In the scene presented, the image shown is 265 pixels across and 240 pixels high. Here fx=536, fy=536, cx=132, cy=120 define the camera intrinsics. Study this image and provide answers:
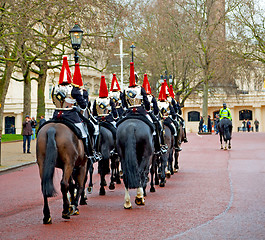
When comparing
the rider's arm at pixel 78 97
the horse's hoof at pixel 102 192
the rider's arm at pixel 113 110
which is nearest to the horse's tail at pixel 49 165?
the rider's arm at pixel 78 97

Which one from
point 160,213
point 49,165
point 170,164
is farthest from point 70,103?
point 170,164

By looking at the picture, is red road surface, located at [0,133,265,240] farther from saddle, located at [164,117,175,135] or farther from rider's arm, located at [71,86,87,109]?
rider's arm, located at [71,86,87,109]

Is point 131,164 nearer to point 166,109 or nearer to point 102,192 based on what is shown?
point 102,192

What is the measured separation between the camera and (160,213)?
9344mm

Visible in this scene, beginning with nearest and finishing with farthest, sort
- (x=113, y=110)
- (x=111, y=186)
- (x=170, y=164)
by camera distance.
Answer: (x=111, y=186) < (x=113, y=110) < (x=170, y=164)

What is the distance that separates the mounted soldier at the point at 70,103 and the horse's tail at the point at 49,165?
1.98 feet

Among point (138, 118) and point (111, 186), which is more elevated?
point (138, 118)

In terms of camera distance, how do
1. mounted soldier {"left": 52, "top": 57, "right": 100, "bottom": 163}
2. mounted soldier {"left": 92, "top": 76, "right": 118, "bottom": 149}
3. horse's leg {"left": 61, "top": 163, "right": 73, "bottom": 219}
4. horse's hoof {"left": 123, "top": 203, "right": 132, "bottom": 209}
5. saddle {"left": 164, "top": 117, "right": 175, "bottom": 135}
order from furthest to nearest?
saddle {"left": 164, "top": 117, "right": 175, "bottom": 135}, mounted soldier {"left": 92, "top": 76, "right": 118, "bottom": 149}, horse's hoof {"left": 123, "top": 203, "right": 132, "bottom": 209}, mounted soldier {"left": 52, "top": 57, "right": 100, "bottom": 163}, horse's leg {"left": 61, "top": 163, "right": 73, "bottom": 219}

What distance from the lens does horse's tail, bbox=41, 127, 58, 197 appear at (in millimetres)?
8555

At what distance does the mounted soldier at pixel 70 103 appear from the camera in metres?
9.51

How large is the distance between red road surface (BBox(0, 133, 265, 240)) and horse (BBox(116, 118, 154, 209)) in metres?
0.45

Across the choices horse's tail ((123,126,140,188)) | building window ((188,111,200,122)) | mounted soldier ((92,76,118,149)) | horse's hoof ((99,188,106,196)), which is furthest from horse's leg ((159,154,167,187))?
building window ((188,111,200,122))

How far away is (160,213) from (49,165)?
2146 mm

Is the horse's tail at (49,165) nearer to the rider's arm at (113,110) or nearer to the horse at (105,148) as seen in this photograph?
the horse at (105,148)
